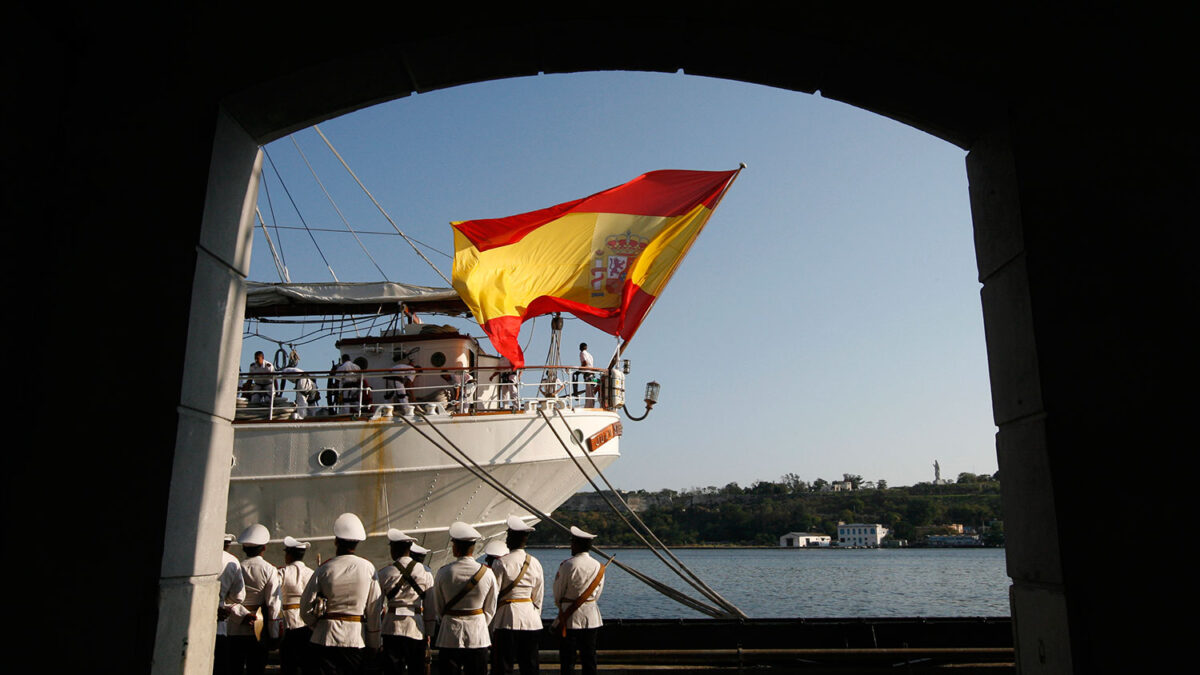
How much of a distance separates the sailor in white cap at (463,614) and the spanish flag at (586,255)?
5514 mm

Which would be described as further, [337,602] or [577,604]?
[577,604]

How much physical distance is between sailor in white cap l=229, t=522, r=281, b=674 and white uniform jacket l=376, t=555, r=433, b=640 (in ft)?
3.96

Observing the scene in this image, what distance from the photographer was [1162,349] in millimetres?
3371

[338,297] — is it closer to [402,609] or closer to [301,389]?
[301,389]

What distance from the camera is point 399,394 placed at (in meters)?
16.4

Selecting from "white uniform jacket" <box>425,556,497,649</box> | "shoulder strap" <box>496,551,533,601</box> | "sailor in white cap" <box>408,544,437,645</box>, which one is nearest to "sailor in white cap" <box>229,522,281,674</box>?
"sailor in white cap" <box>408,544,437,645</box>

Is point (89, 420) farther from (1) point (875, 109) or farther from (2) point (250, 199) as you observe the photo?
(1) point (875, 109)

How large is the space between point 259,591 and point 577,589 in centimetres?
301

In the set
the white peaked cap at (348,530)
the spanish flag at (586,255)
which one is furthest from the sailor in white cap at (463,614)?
the spanish flag at (586,255)

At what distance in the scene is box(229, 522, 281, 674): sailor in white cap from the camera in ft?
25.9

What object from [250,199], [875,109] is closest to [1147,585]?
[875,109]

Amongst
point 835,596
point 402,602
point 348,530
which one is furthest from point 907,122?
point 835,596

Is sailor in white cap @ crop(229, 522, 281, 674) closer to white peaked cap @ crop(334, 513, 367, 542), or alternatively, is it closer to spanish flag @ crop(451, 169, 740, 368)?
white peaked cap @ crop(334, 513, 367, 542)

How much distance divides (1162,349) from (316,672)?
632 cm
